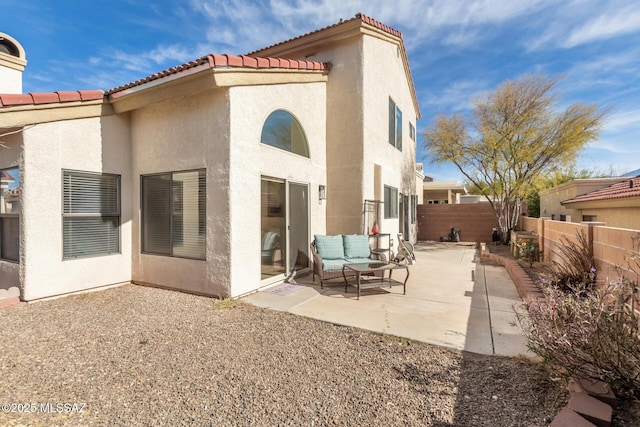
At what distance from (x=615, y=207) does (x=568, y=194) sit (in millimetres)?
5680

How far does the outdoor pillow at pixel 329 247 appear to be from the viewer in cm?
748

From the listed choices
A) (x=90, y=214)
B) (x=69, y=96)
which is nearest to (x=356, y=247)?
(x=90, y=214)

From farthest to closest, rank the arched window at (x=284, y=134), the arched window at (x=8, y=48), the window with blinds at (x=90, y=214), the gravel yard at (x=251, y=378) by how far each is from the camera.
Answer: the arched window at (x=8, y=48), the arched window at (x=284, y=134), the window with blinds at (x=90, y=214), the gravel yard at (x=251, y=378)

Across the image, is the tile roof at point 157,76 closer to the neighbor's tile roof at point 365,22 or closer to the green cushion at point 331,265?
the neighbor's tile roof at point 365,22

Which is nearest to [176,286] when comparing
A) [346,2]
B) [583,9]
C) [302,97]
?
[302,97]

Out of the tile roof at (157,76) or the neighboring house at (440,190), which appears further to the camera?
the neighboring house at (440,190)

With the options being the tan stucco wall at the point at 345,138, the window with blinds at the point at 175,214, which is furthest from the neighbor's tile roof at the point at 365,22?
the window with blinds at the point at 175,214

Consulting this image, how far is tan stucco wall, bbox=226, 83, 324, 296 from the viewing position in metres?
Answer: 5.98

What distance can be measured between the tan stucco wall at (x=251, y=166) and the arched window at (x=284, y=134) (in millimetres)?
146

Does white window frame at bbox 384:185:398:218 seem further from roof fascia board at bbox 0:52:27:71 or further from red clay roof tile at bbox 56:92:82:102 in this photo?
roof fascia board at bbox 0:52:27:71

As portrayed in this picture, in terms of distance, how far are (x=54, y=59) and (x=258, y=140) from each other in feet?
44.9

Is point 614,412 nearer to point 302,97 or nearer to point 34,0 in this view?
point 302,97

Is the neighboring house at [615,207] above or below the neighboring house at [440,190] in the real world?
below

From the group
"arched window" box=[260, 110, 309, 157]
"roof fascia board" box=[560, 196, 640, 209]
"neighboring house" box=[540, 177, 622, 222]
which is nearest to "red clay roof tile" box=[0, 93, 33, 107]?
"arched window" box=[260, 110, 309, 157]
